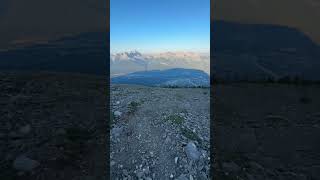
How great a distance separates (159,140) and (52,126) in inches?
135

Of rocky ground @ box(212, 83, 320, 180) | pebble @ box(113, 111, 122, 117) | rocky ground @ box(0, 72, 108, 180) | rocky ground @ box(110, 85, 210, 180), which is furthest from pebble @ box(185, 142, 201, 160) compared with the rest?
pebble @ box(113, 111, 122, 117)

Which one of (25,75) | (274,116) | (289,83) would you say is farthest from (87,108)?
(289,83)

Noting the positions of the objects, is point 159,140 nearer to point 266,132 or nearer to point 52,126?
point 52,126

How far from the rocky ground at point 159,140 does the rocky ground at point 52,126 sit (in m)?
0.54

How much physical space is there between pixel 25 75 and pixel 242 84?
989 centimetres

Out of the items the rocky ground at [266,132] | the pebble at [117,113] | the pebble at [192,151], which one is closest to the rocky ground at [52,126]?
the pebble at [117,113]

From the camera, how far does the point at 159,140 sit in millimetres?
10172

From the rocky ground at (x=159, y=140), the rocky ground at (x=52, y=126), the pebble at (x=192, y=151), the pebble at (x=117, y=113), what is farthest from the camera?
the pebble at (x=117, y=113)

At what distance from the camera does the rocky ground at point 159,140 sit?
895cm

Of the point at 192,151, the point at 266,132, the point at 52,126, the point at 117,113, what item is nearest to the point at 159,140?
the point at 192,151

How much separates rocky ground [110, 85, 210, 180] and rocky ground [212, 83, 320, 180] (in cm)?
54

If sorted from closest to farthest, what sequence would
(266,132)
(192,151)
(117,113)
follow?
(192,151) → (266,132) → (117,113)

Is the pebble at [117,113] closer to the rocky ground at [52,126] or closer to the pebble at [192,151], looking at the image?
the rocky ground at [52,126]

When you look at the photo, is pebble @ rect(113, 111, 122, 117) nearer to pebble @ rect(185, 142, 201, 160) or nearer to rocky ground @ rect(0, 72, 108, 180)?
rocky ground @ rect(0, 72, 108, 180)
